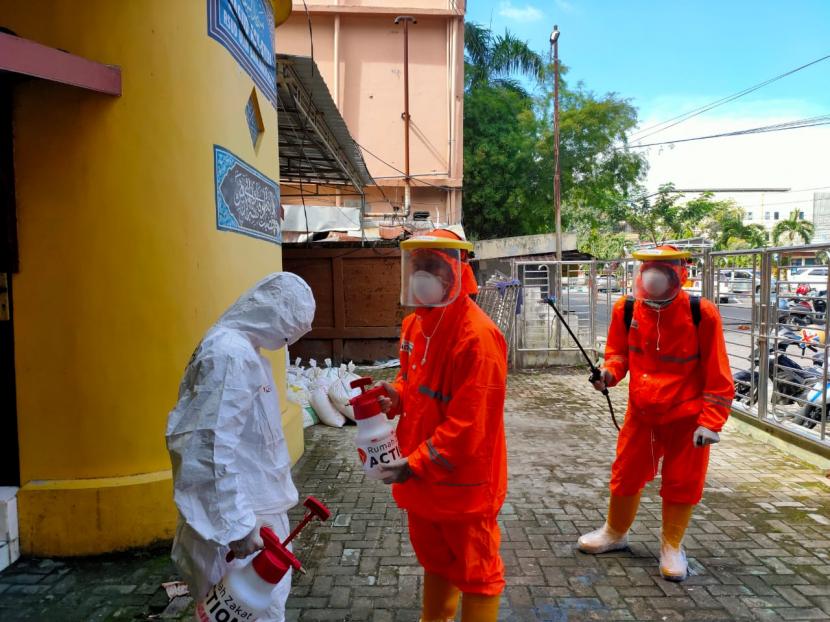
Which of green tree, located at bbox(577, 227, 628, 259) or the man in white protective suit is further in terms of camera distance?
green tree, located at bbox(577, 227, 628, 259)

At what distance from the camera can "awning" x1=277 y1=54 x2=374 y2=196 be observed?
19.1 ft

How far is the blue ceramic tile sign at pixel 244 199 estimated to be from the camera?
3.80 metres

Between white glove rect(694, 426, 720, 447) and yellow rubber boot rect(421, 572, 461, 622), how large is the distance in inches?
60.7

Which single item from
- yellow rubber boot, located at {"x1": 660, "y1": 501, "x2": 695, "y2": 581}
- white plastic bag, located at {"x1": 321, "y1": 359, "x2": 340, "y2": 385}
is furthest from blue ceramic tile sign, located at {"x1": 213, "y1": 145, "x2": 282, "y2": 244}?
yellow rubber boot, located at {"x1": 660, "y1": 501, "x2": 695, "y2": 581}

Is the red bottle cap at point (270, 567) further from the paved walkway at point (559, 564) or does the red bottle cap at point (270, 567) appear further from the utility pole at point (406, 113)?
the utility pole at point (406, 113)

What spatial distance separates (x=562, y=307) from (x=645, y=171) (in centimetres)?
1448

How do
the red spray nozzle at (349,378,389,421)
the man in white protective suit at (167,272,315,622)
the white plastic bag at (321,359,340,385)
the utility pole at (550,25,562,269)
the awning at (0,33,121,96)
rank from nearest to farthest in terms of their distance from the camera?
the man in white protective suit at (167,272,315,622) < the red spray nozzle at (349,378,389,421) < the awning at (0,33,121,96) < the white plastic bag at (321,359,340,385) < the utility pole at (550,25,562,269)

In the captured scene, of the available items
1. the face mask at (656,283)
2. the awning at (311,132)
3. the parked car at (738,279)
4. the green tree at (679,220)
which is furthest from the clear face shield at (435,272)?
the green tree at (679,220)

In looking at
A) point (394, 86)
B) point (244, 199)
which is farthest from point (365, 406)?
point (394, 86)

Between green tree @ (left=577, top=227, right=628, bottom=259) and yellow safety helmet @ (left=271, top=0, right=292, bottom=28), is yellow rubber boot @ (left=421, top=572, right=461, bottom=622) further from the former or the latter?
green tree @ (left=577, top=227, right=628, bottom=259)

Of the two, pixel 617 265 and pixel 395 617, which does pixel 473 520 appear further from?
pixel 617 265

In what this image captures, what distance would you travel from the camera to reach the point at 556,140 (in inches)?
705

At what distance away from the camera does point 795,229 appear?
126ft

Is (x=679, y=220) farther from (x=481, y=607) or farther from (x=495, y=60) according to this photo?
(x=481, y=607)
